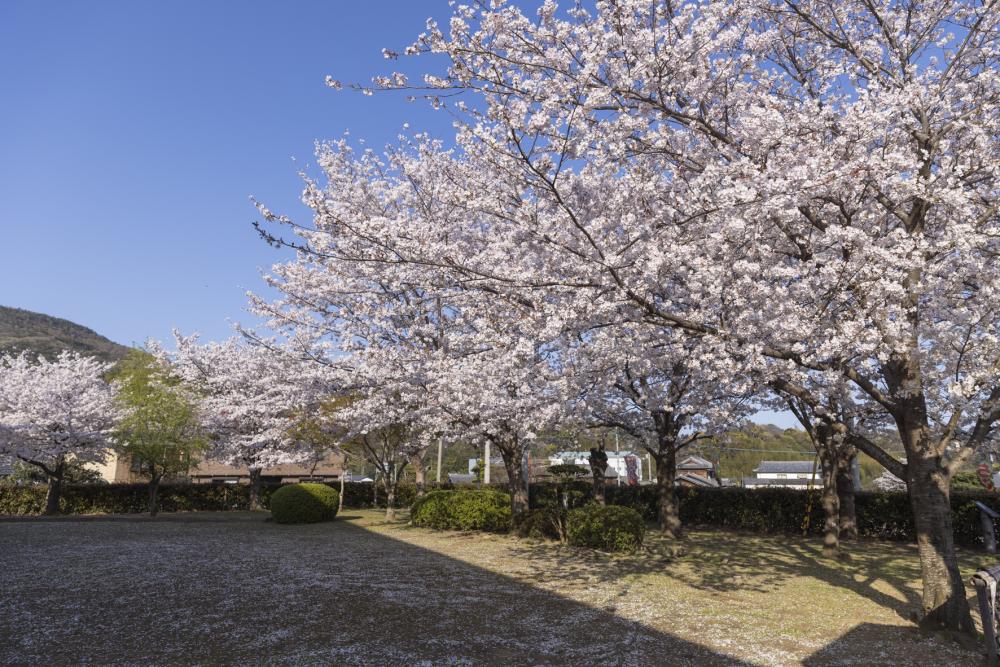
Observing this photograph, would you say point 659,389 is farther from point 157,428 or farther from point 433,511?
point 157,428

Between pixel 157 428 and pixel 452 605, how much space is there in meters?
17.6

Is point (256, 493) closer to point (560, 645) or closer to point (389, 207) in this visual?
point (389, 207)

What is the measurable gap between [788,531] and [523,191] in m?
15.6

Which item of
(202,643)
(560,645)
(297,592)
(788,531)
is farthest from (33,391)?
(788,531)

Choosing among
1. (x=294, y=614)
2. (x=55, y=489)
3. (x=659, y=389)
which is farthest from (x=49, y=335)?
(x=294, y=614)

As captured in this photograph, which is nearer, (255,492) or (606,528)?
(606,528)

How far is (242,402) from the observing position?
73.7 ft

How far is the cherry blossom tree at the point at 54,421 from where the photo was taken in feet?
73.2

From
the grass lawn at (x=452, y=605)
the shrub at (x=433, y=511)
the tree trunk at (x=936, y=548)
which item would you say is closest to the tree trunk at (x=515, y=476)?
the grass lawn at (x=452, y=605)

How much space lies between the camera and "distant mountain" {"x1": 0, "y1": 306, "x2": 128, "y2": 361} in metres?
75.9

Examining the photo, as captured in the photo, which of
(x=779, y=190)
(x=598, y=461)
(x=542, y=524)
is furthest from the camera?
(x=598, y=461)

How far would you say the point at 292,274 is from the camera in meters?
15.9

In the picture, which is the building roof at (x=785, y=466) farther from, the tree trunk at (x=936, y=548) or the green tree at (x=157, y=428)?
the tree trunk at (x=936, y=548)

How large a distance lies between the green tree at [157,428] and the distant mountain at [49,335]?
191ft
